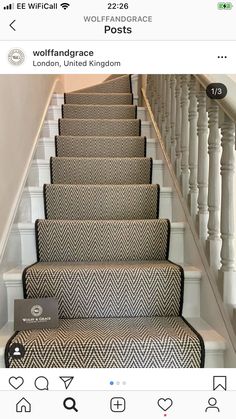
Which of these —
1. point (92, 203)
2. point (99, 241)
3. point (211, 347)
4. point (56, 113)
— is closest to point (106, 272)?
point (99, 241)

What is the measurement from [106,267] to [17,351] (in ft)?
1.06

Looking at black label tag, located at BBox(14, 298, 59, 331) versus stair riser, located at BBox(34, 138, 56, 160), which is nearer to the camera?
black label tag, located at BBox(14, 298, 59, 331)

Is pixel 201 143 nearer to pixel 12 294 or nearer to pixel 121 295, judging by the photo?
pixel 121 295

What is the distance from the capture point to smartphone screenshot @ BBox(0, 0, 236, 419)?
2.08 ft

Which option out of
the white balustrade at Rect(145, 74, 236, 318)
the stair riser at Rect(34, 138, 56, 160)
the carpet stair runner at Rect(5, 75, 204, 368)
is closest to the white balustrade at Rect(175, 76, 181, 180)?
the white balustrade at Rect(145, 74, 236, 318)

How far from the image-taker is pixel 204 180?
1184 millimetres

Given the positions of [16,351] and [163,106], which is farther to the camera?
[163,106]

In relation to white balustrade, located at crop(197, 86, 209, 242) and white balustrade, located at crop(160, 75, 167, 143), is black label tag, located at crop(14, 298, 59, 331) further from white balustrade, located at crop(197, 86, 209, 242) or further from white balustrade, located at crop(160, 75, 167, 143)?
white balustrade, located at crop(160, 75, 167, 143)

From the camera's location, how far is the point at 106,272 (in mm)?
1109
